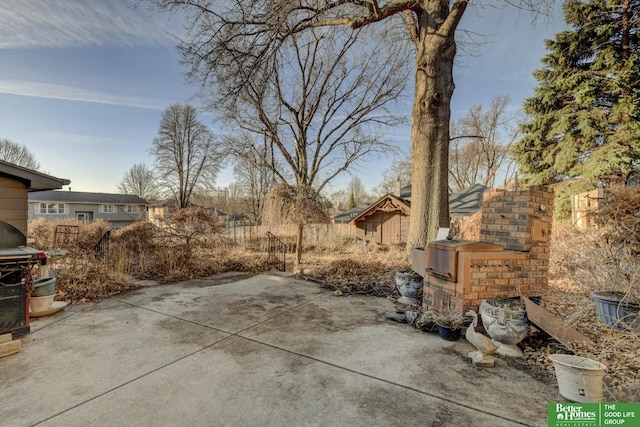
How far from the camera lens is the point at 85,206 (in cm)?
2953

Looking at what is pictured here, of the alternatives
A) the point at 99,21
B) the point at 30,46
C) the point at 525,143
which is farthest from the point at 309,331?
the point at 525,143

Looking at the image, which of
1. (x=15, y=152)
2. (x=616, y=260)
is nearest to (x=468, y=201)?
(x=616, y=260)

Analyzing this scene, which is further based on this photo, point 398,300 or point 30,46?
point 30,46

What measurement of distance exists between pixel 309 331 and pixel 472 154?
2721cm

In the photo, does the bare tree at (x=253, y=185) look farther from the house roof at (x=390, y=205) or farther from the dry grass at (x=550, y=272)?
the dry grass at (x=550, y=272)

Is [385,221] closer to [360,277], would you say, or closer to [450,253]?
[360,277]

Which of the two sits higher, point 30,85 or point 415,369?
point 30,85

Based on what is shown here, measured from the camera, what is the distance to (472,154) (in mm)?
25469

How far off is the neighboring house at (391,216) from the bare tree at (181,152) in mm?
14770

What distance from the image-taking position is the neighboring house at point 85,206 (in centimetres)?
2658

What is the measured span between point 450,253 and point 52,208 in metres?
36.8

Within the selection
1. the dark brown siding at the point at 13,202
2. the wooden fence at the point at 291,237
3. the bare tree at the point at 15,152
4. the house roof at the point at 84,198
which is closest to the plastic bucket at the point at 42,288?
the dark brown siding at the point at 13,202

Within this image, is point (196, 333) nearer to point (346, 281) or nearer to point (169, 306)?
point (169, 306)

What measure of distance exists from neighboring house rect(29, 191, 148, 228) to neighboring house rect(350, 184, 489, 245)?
20.6 meters
